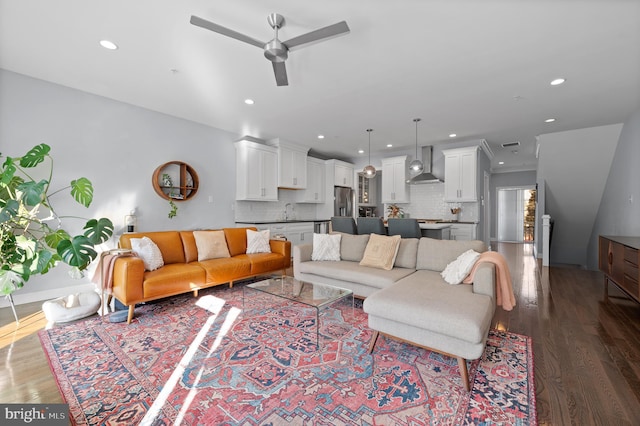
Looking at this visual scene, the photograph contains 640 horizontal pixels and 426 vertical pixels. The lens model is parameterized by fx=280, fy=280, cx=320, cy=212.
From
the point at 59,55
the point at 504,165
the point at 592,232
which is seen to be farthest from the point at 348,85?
the point at 504,165

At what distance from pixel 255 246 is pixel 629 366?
4162mm

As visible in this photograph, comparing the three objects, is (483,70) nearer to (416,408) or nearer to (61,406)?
(416,408)

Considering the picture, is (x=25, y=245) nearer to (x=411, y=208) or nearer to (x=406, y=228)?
(x=406, y=228)

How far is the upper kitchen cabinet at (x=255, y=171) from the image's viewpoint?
5.45 m

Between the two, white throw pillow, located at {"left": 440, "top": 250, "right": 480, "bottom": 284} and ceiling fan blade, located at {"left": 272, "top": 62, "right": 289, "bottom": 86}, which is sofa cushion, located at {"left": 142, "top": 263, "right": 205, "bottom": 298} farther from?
white throw pillow, located at {"left": 440, "top": 250, "right": 480, "bottom": 284}

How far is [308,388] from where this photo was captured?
1.80 metres

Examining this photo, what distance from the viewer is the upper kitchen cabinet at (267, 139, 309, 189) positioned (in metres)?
6.00

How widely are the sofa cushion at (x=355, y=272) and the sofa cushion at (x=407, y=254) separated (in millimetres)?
100

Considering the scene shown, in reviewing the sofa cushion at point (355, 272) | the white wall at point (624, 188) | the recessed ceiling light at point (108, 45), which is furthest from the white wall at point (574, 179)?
the recessed ceiling light at point (108, 45)

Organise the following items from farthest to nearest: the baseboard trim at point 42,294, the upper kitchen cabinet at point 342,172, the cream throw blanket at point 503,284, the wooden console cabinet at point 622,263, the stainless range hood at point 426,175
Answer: the upper kitchen cabinet at point 342,172 < the stainless range hood at point 426,175 < the baseboard trim at point 42,294 < the wooden console cabinet at point 622,263 < the cream throw blanket at point 503,284

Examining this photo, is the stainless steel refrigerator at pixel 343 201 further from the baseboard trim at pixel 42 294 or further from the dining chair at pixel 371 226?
the baseboard trim at pixel 42 294

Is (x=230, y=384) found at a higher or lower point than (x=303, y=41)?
lower

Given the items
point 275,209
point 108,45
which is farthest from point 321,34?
point 275,209

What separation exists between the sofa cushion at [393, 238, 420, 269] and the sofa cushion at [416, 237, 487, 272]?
0.19ft
